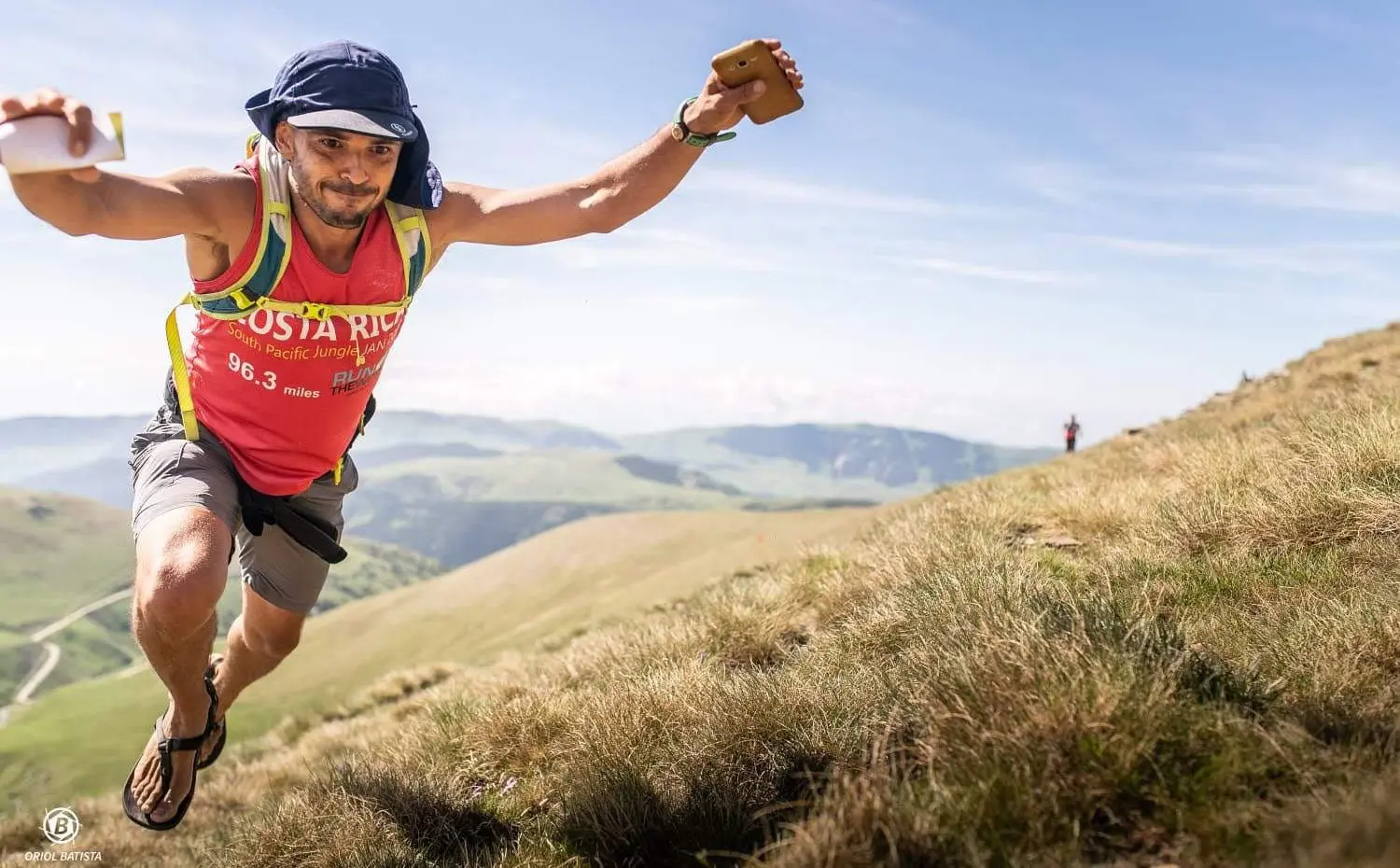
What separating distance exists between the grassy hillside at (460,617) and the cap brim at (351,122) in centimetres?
2617

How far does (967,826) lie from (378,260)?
3908 mm

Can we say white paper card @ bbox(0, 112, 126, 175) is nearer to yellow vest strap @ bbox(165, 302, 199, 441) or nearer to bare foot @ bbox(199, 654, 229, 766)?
yellow vest strap @ bbox(165, 302, 199, 441)

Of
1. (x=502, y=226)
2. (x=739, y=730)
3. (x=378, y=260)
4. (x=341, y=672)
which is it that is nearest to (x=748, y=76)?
(x=502, y=226)

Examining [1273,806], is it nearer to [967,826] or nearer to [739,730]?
[967,826]

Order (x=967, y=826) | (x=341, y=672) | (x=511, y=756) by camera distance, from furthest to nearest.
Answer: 1. (x=341, y=672)
2. (x=511, y=756)
3. (x=967, y=826)

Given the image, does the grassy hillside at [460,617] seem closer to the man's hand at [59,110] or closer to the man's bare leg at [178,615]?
the man's bare leg at [178,615]

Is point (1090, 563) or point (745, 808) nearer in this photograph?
point (745, 808)

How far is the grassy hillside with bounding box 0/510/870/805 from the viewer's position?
36.3 m

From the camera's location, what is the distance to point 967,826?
2396mm

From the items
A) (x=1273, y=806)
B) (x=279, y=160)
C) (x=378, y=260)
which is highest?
(x=279, y=160)

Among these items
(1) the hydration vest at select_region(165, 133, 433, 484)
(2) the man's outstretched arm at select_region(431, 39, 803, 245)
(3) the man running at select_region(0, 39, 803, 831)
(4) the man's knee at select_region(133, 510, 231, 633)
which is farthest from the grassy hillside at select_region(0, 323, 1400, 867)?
(2) the man's outstretched arm at select_region(431, 39, 803, 245)
